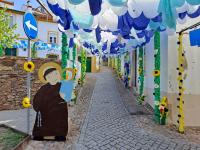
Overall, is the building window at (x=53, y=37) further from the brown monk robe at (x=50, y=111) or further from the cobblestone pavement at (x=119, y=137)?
the brown monk robe at (x=50, y=111)

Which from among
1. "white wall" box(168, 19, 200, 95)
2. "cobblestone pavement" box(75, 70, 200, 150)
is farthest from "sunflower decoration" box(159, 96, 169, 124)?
"cobblestone pavement" box(75, 70, 200, 150)

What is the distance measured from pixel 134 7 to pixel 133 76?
12.5m

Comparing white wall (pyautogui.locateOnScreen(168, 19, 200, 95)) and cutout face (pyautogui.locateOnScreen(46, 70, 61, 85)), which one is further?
white wall (pyautogui.locateOnScreen(168, 19, 200, 95))

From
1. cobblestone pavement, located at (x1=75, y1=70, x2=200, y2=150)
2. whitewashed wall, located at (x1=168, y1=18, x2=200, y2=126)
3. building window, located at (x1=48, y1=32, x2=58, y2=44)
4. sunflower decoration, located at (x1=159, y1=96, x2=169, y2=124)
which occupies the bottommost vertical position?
cobblestone pavement, located at (x1=75, y1=70, x2=200, y2=150)

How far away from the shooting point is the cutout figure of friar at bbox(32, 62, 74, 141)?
5.60 metres

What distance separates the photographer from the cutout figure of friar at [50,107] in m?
5.60

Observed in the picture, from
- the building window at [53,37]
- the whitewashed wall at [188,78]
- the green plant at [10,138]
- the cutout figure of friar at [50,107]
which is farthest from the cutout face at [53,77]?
the building window at [53,37]

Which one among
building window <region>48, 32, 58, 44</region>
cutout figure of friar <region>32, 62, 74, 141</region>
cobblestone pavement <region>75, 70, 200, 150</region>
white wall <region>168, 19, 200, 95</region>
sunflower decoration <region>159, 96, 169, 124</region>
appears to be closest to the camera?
cobblestone pavement <region>75, 70, 200, 150</region>

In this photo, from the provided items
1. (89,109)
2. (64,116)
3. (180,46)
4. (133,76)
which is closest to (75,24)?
(64,116)

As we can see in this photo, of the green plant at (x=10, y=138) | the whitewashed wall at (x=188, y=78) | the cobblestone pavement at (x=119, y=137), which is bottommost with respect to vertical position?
the cobblestone pavement at (x=119, y=137)

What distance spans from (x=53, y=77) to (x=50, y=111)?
32.2 inches

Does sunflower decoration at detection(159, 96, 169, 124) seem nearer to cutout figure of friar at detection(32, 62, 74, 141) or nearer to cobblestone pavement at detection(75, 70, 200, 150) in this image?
cobblestone pavement at detection(75, 70, 200, 150)

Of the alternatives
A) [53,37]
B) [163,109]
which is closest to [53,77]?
→ [163,109]

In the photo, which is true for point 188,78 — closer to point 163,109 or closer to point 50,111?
point 163,109
